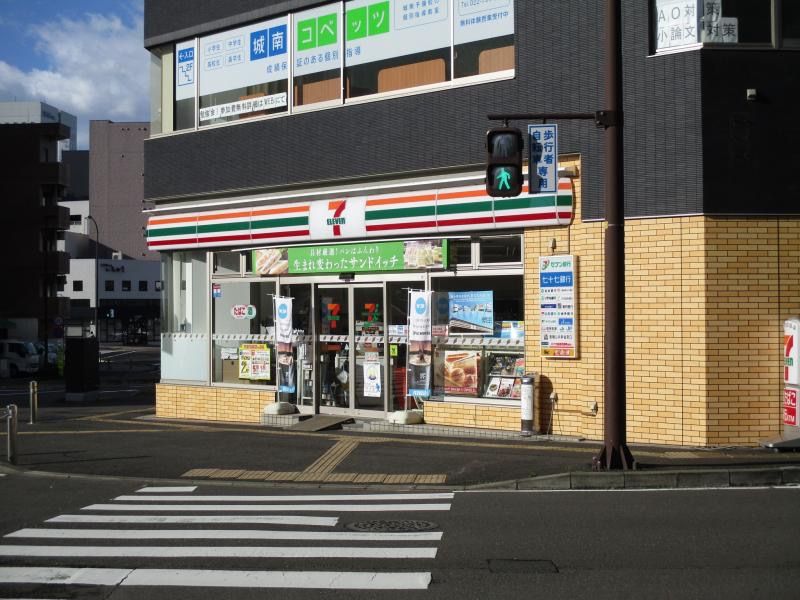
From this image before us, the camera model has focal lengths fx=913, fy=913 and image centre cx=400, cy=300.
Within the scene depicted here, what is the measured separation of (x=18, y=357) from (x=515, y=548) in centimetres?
4660

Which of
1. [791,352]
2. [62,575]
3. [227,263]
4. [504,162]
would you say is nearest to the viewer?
[62,575]

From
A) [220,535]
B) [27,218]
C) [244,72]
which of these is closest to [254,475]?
[220,535]

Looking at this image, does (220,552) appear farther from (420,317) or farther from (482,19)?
(482,19)

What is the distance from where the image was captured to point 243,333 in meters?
19.5

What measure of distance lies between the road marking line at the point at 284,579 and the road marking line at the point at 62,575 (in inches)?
5.8

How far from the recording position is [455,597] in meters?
6.84

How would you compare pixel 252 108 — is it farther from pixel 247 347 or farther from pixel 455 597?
pixel 455 597

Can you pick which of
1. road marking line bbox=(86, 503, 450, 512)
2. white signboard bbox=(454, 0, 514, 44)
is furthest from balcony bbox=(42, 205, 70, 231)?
road marking line bbox=(86, 503, 450, 512)

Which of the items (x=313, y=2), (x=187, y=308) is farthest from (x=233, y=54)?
(x=187, y=308)

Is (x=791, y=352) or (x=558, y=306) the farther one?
(x=558, y=306)

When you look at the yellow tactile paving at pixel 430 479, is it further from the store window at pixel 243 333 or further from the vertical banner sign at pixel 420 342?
the store window at pixel 243 333

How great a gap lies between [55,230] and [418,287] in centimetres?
5301

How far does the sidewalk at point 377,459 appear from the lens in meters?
11.2

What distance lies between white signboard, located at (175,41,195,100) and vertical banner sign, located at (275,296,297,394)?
5.32 metres
